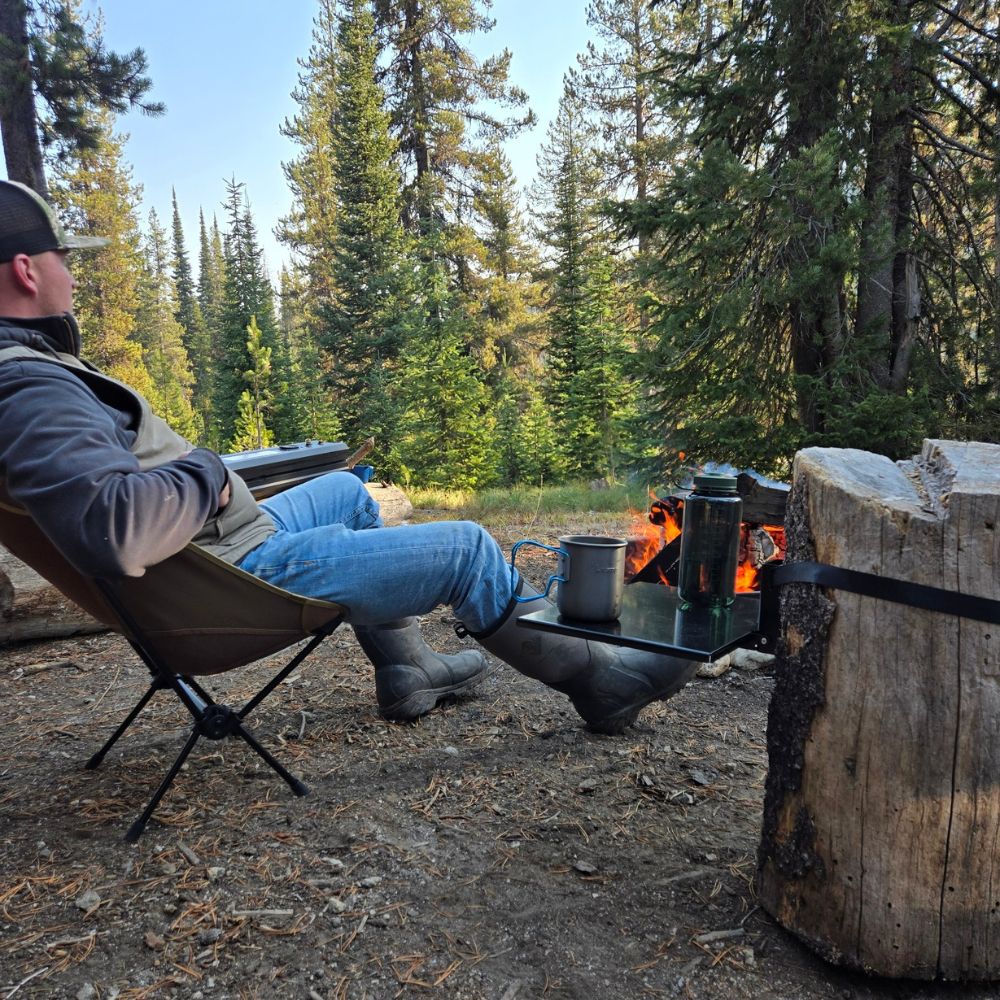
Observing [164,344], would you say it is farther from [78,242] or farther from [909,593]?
[909,593]

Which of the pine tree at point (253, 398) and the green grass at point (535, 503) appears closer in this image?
the green grass at point (535, 503)

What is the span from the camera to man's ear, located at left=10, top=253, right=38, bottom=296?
5.59 ft

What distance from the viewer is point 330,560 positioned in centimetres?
192

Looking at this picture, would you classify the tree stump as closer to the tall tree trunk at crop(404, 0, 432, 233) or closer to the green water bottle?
the green water bottle

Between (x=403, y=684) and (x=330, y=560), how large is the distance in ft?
2.35

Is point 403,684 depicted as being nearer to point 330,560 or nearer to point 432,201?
point 330,560

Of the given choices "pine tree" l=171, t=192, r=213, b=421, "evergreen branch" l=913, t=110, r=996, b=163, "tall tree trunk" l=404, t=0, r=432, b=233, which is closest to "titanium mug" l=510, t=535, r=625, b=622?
"evergreen branch" l=913, t=110, r=996, b=163

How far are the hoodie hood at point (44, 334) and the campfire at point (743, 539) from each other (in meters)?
1.98

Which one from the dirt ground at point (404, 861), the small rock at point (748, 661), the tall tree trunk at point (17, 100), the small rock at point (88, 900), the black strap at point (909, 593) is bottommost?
the small rock at point (748, 661)

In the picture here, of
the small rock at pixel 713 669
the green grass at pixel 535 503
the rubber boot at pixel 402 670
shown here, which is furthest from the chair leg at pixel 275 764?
the green grass at pixel 535 503

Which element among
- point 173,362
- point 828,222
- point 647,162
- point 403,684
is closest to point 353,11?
point 647,162

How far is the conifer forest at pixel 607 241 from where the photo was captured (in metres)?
5.89

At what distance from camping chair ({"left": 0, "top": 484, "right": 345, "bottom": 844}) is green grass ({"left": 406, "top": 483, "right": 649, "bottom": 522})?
6.07m

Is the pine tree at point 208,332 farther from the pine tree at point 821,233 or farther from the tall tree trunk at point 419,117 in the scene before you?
the pine tree at point 821,233
